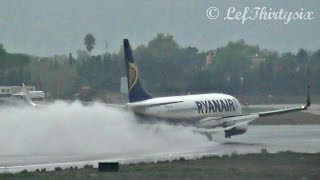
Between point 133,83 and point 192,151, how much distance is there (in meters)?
12.3

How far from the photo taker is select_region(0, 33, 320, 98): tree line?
9112 cm

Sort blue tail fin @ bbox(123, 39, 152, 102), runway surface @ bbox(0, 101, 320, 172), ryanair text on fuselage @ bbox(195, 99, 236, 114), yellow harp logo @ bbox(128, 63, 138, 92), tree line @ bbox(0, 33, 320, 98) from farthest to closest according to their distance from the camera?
tree line @ bbox(0, 33, 320, 98) → ryanair text on fuselage @ bbox(195, 99, 236, 114) → yellow harp logo @ bbox(128, 63, 138, 92) → blue tail fin @ bbox(123, 39, 152, 102) → runway surface @ bbox(0, 101, 320, 172)

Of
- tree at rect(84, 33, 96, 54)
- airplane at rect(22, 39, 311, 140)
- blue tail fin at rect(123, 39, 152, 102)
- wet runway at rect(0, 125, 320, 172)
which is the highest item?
tree at rect(84, 33, 96, 54)

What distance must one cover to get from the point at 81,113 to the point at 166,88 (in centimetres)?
2616

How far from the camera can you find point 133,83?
70.8 meters

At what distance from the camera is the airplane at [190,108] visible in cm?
6900

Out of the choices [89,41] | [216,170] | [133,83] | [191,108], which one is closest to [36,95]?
[133,83]

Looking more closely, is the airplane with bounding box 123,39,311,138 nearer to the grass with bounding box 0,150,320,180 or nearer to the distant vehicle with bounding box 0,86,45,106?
the distant vehicle with bounding box 0,86,45,106

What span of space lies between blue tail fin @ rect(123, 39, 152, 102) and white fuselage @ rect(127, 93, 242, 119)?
0.71 metres

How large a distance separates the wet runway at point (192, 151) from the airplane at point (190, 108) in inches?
44.1

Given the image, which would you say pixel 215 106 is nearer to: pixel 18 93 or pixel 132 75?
pixel 132 75

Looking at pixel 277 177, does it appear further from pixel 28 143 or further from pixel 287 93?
pixel 287 93

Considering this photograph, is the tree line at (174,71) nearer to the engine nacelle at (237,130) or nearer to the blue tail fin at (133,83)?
the engine nacelle at (237,130)

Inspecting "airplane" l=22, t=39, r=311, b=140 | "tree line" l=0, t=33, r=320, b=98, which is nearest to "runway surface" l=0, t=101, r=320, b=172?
"airplane" l=22, t=39, r=311, b=140
